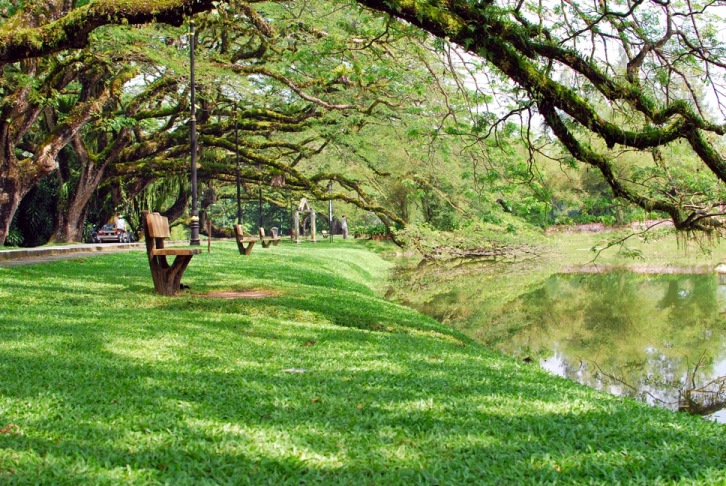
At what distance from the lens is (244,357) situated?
6.60m

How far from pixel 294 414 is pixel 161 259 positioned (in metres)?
7.32

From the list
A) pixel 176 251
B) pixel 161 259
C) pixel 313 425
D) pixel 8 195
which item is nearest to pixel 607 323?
pixel 176 251

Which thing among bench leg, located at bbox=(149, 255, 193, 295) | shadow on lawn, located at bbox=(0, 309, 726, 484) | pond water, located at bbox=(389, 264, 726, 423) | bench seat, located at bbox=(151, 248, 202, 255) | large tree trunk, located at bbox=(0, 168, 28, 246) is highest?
large tree trunk, located at bbox=(0, 168, 28, 246)

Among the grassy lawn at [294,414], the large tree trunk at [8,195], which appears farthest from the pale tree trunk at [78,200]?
the grassy lawn at [294,414]

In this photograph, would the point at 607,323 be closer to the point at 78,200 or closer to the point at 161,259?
the point at 161,259

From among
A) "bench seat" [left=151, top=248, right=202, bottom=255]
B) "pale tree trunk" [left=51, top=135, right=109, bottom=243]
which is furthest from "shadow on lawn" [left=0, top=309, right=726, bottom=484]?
"pale tree trunk" [left=51, top=135, right=109, bottom=243]

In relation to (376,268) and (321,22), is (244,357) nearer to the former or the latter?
(321,22)

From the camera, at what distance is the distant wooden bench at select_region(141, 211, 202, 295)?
10844mm

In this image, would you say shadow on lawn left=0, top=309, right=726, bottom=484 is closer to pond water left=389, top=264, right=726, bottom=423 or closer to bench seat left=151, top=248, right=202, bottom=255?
pond water left=389, top=264, right=726, bottom=423

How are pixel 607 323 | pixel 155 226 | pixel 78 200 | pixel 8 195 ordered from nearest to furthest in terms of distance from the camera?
pixel 155 226, pixel 607 323, pixel 8 195, pixel 78 200

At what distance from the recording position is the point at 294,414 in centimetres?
456

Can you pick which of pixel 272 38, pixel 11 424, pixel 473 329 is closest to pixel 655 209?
pixel 473 329

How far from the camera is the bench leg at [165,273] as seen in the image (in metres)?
11.1

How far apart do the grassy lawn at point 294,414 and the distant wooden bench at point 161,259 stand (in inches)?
90.4
